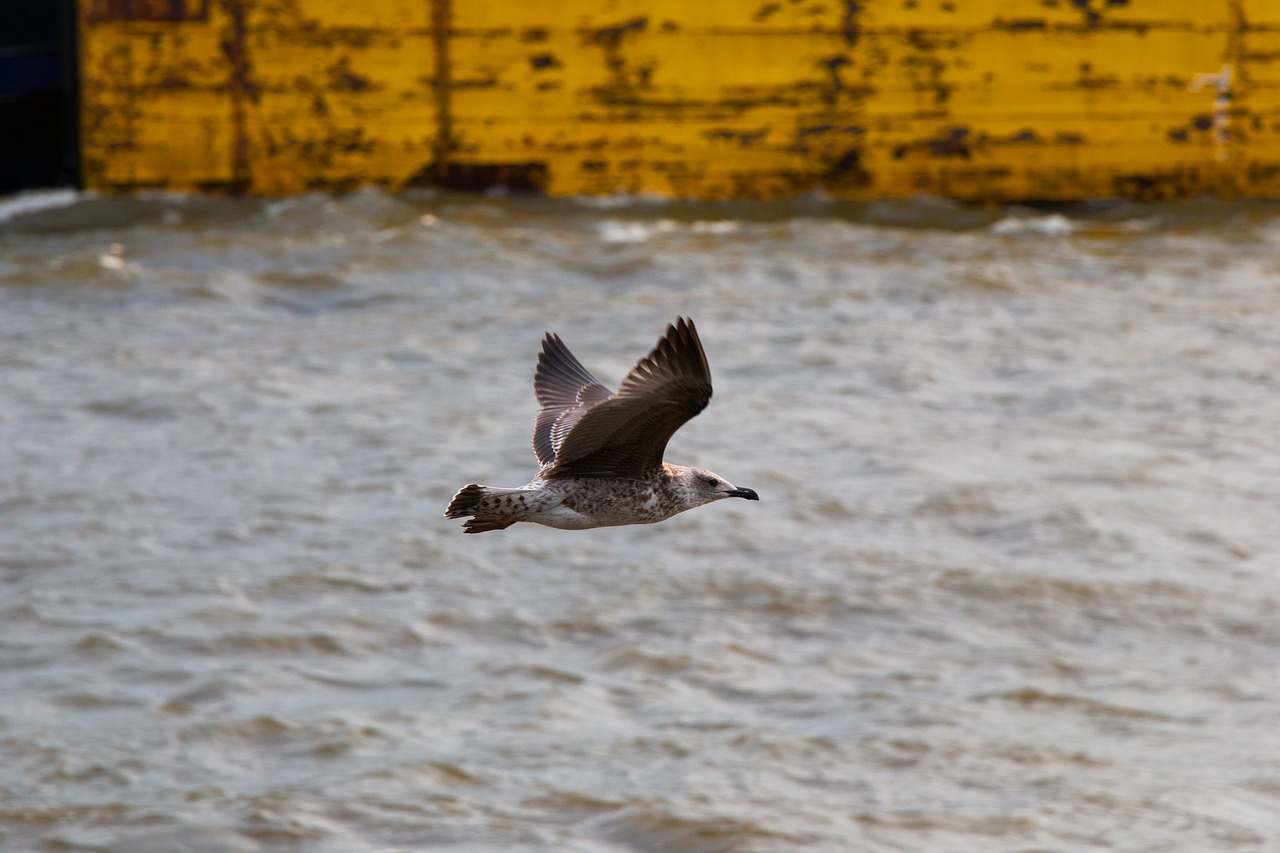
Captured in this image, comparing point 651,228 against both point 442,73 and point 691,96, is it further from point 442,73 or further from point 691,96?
point 442,73

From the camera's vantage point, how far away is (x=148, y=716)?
8.48 metres

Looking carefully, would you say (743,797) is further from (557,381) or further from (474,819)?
(557,381)

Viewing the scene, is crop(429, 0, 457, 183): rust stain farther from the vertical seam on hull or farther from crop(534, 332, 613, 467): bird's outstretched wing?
crop(534, 332, 613, 467): bird's outstretched wing

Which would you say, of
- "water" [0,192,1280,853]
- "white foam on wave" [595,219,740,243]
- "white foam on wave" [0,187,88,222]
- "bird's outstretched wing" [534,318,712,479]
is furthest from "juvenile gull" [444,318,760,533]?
"white foam on wave" [0,187,88,222]

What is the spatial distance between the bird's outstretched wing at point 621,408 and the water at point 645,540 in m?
2.89

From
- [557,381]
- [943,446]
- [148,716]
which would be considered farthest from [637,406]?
[943,446]

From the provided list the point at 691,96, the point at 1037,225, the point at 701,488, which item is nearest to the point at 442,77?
the point at 691,96

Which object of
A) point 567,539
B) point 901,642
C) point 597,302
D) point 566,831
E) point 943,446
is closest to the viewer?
point 566,831

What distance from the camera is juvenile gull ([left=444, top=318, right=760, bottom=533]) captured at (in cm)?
456

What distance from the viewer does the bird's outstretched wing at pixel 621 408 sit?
450 centimetres

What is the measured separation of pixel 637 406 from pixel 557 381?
0.82 metres

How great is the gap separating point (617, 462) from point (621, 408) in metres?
0.32

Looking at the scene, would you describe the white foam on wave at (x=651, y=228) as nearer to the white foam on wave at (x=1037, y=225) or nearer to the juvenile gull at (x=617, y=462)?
the white foam on wave at (x=1037, y=225)

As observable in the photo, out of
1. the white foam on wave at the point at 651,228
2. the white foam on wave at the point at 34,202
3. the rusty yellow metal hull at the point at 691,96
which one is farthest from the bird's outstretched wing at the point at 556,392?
the white foam on wave at the point at 34,202
